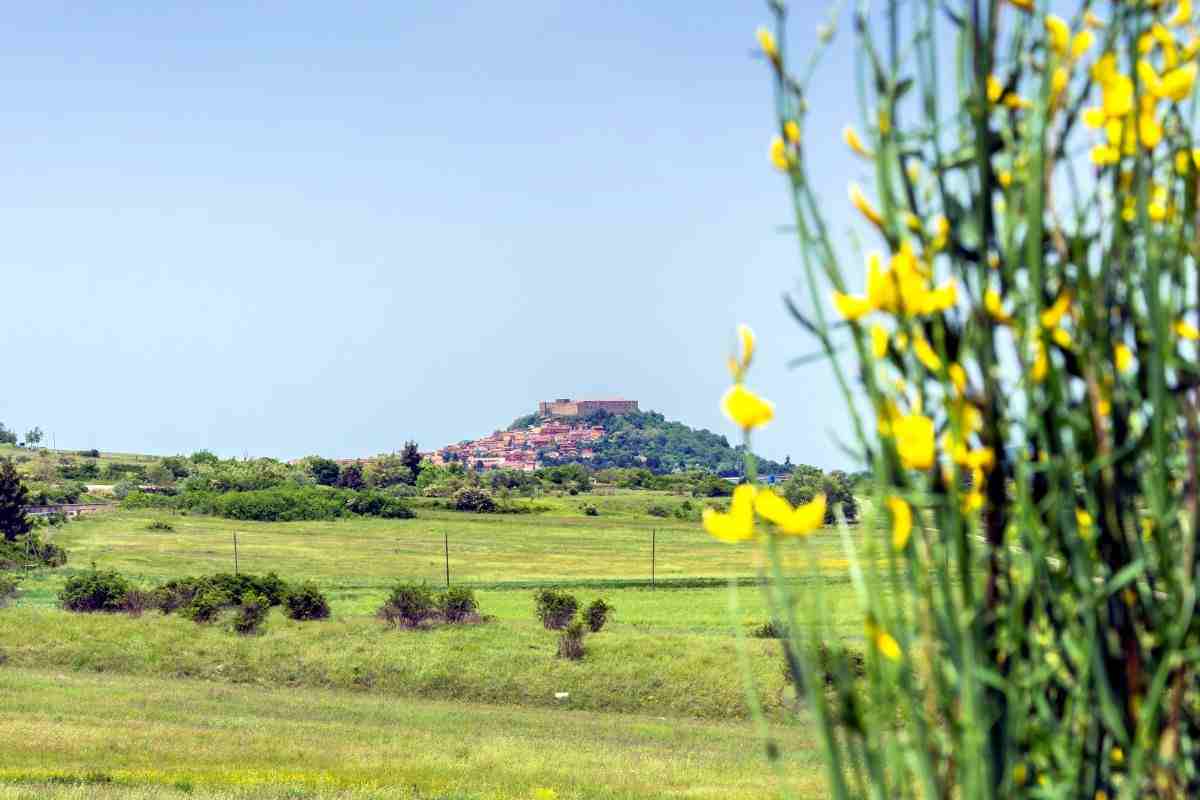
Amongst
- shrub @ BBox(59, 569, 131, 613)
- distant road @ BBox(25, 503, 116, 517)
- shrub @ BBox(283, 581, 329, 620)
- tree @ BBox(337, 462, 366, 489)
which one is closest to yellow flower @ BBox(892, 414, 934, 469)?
shrub @ BBox(283, 581, 329, 620)

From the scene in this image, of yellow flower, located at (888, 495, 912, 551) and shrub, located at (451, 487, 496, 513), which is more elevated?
yellow flower, located at (888, 495, 912, 551)

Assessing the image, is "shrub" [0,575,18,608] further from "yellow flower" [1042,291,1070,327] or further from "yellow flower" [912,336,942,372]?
"yellow flower" [1042,291,1070,327]

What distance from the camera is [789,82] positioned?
79.6 inches

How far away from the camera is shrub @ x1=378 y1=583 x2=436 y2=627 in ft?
139

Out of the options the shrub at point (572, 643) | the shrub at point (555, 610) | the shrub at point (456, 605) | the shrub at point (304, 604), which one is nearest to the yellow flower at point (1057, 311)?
the shrub at point (572, 643)

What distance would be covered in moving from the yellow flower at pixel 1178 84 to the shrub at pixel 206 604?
42.9m

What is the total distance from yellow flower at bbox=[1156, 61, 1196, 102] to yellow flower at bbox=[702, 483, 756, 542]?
34.8 inches

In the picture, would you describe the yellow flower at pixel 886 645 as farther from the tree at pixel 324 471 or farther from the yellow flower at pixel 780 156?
the tree at pixel 324 471

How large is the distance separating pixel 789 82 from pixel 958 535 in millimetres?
746

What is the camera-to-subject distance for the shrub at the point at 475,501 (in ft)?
380

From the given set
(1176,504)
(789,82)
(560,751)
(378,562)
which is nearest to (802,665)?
(1176,504)

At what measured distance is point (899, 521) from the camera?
1.83 meters

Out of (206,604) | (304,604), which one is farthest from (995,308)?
(304,604)

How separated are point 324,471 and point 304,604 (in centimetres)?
9262
